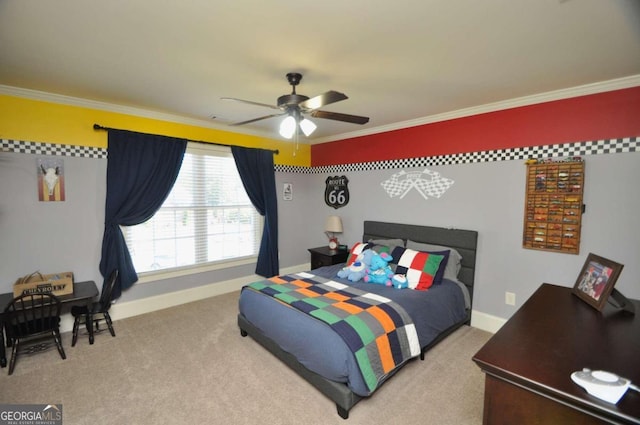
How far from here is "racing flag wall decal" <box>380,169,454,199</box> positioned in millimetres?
3699

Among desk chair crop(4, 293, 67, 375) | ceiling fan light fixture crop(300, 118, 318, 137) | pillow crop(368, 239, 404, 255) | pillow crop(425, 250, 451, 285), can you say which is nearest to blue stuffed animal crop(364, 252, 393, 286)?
pillow crop(368, 239, 404, 255)

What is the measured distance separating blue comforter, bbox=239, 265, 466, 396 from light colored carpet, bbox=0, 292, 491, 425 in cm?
25

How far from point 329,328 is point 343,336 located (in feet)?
0.43

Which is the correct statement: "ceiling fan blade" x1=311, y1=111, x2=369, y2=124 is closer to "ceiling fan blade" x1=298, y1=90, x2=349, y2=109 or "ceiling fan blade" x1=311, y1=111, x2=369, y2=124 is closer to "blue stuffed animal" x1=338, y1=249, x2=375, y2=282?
"ceiling fan blade" x1=298, y1=90, x2=349, y2=109

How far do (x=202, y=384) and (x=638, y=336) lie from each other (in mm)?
2764

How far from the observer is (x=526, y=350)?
3.92 ft

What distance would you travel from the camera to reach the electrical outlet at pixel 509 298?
3.17 m

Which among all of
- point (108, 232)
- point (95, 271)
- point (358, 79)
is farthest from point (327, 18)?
point (95, 271)

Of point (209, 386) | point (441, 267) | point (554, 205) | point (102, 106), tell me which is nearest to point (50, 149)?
point (102, 106)

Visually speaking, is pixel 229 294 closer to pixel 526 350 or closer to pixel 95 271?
pixel 95 271

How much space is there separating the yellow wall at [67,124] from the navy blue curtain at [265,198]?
766mm

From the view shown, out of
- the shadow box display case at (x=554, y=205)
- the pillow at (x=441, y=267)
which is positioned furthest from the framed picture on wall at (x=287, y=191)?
the shadow box display case at (x=554, y=205)

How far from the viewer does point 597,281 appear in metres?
1.68

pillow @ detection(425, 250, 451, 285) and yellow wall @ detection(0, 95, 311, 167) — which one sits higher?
yellow wall @ detection(0, 95, 311, 167)
